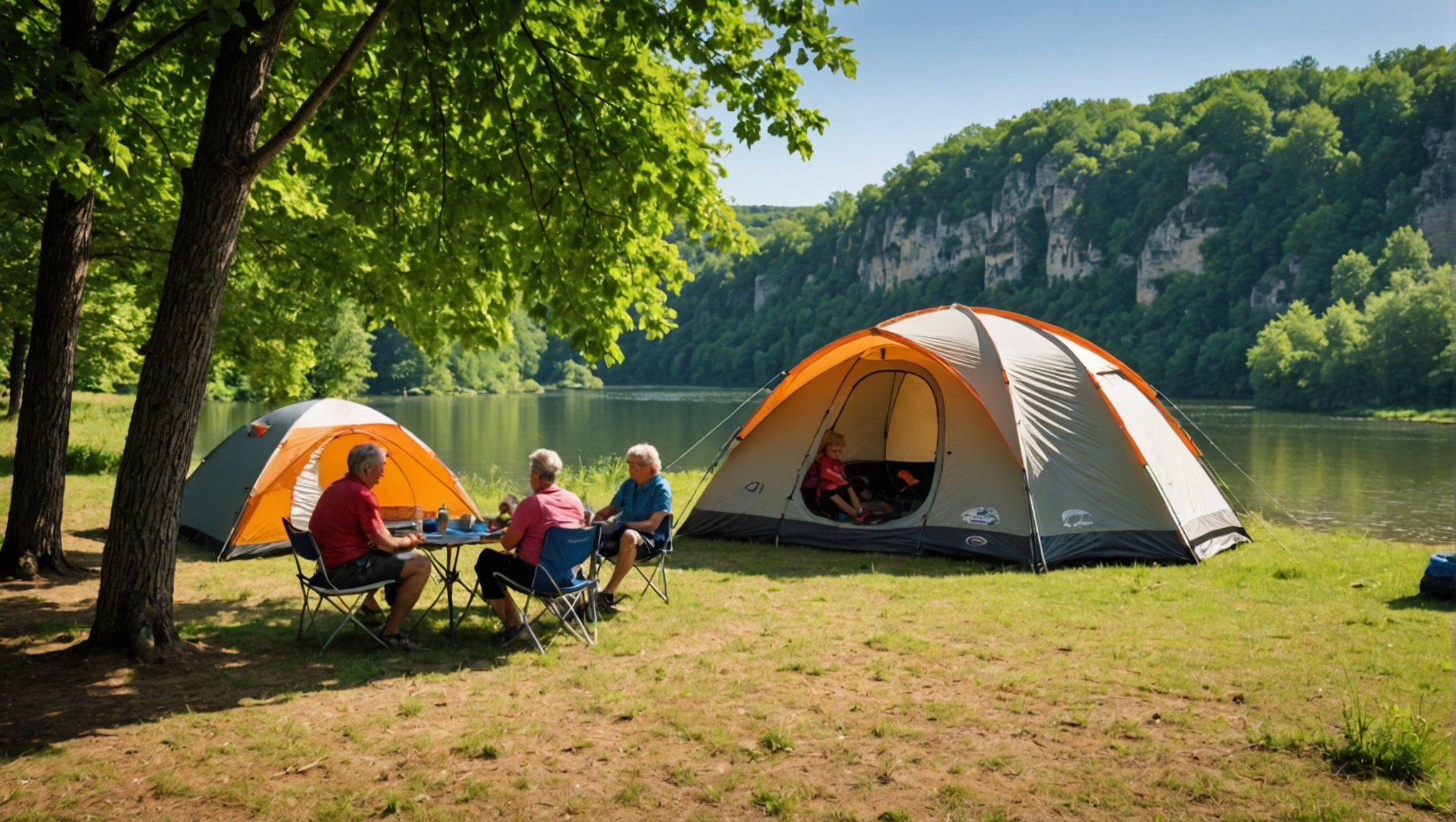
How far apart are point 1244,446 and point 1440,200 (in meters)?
54.9

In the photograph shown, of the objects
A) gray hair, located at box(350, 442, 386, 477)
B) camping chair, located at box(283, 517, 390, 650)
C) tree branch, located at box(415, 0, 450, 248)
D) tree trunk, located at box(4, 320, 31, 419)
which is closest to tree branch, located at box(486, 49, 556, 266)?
tree branch, located at box(415, 0, 450, 248)

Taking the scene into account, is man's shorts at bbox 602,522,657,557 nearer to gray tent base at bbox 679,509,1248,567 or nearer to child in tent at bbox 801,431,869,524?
gray tent base at bbox 679,509,1248,567

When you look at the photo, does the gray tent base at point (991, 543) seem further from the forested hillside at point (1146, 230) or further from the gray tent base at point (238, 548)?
the forested hillside at point (1146, 230)

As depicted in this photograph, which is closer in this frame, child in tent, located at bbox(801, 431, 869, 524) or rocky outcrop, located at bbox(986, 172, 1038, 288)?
→ child in tent, located at bbox(801, 431, 869, 524)

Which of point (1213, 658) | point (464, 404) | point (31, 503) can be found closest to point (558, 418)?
point (464, 404)

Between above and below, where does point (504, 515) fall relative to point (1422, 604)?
above

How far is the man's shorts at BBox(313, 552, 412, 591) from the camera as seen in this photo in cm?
536

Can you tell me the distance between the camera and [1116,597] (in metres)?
6.79

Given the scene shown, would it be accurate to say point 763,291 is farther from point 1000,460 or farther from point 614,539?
point 614,539

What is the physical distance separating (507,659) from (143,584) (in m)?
1.73

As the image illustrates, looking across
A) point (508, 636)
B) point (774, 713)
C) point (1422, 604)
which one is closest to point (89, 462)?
point (508, 636)

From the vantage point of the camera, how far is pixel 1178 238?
87.2 m

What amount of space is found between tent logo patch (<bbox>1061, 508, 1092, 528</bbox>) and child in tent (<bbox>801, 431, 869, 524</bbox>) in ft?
5.66

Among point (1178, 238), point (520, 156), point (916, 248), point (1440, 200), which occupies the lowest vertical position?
point (520, 156)
